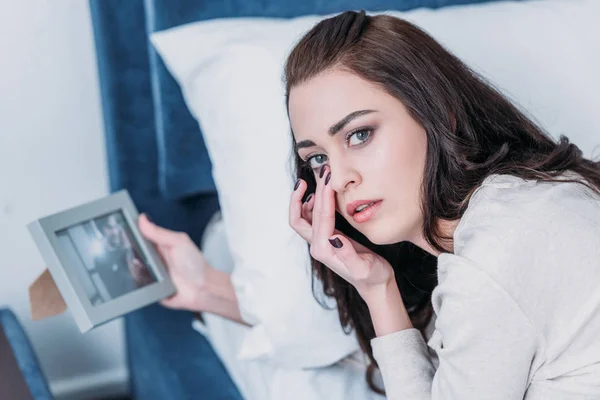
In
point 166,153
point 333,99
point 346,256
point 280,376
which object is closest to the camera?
point 333,99

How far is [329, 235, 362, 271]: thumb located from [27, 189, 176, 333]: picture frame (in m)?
0.37

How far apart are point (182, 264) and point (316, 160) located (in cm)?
40

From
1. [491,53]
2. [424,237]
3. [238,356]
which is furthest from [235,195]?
[491,53]

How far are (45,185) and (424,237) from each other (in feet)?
2.74

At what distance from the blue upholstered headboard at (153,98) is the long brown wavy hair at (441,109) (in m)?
0.43

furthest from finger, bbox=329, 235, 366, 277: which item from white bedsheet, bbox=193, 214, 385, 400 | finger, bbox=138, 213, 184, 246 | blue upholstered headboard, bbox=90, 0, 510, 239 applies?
blue upholstered headboard, bbox=90, 0, 510, 239

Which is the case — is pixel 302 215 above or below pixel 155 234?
above

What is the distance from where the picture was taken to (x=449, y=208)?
40.0 inches

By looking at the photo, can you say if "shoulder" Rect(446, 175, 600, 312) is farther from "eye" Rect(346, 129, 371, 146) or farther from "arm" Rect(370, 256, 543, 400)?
"eye" Rect(346, 129, 371, 146)

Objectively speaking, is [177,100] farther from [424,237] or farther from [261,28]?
[424,237]

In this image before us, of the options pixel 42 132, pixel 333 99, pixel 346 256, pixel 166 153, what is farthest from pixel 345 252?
pixel 42 132

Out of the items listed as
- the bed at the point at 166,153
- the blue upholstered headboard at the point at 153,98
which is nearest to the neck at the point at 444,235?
the bed at the point at 166,153

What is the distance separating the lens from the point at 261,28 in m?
1.37

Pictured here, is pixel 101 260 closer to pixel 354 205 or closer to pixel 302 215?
pixel 302 215
